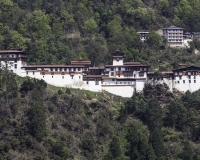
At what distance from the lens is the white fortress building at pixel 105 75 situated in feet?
324

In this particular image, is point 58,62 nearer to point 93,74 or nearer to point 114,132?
point 93,74

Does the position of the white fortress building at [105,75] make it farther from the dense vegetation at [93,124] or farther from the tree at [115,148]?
the tree at [115,148]

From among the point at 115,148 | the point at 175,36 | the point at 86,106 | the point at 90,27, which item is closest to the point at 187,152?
the point at 115,148

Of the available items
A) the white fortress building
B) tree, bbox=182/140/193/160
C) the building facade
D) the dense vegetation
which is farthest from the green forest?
the building facade

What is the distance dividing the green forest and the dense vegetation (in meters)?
0.12

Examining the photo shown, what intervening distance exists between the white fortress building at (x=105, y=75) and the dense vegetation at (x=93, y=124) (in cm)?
155

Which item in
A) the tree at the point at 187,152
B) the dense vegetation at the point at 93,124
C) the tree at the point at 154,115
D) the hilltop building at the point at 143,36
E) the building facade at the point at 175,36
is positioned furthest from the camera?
the building facade at the point at 175,36

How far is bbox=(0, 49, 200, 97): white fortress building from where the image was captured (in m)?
98.8

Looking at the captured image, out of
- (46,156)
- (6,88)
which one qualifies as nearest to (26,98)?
(6,88)

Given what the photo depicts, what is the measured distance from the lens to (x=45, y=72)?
98875mm

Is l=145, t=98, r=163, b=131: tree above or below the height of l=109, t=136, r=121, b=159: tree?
above

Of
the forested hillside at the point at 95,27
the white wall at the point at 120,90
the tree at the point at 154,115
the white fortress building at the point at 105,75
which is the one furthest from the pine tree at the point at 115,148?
the forested hillside at the point at 95,27

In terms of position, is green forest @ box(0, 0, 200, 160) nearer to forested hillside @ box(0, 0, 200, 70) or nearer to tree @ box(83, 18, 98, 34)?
tree @ box(83, 18, 98, 34)

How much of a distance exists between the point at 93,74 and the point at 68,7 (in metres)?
30.8
